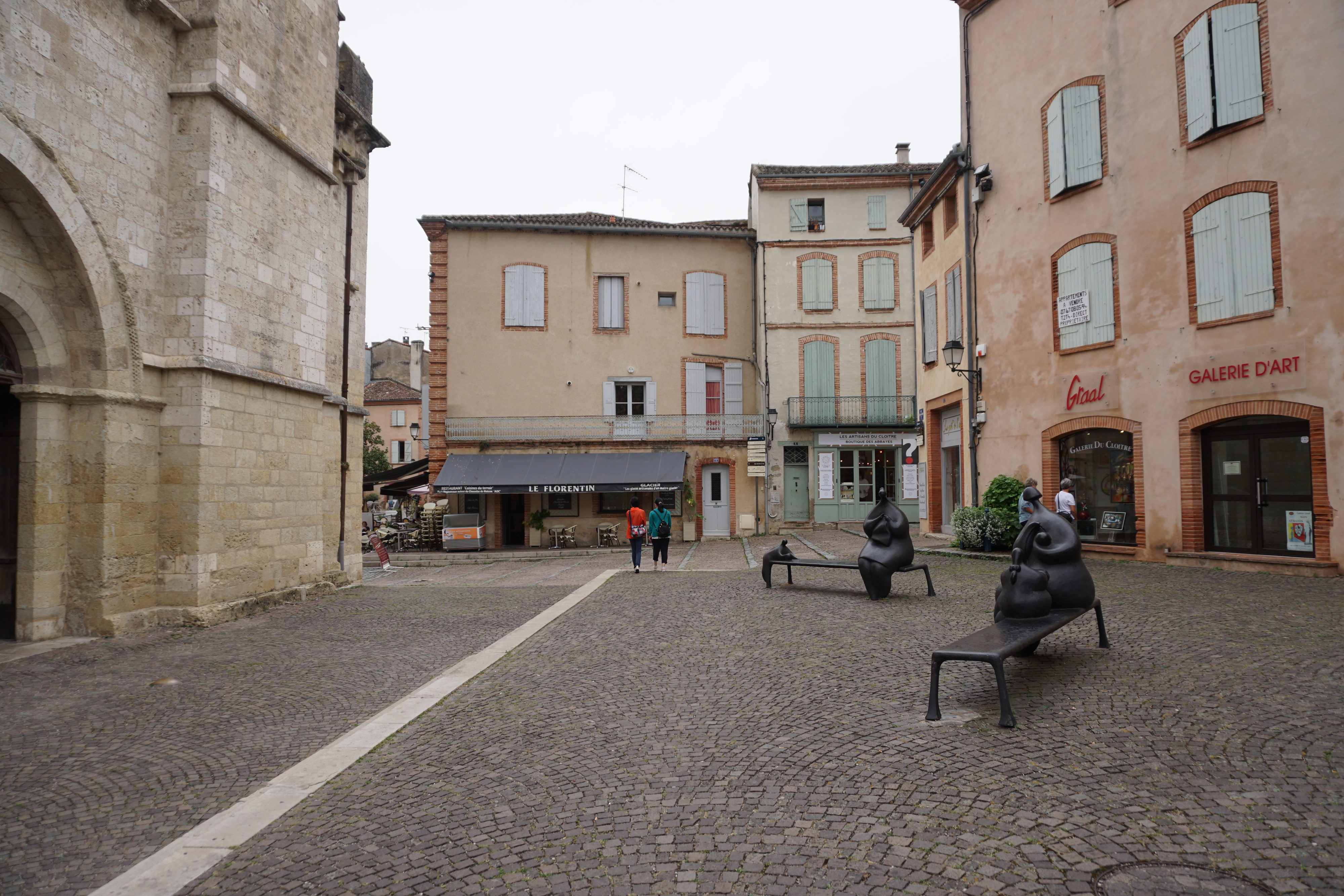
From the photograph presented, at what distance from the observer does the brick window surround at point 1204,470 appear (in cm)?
1030

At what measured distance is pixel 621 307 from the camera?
82.7 ft

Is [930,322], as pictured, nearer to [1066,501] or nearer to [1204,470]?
[1066,501]

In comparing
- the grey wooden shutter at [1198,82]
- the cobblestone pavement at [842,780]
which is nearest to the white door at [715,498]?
the grey wooden shutter at [1198,82]

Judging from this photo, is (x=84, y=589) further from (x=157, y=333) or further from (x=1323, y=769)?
(x=1323, y=769)

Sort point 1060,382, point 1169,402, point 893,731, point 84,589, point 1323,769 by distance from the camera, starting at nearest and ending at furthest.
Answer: point 1323,769
point 893,731
point 84,589
point 1169,402
point 1060,382

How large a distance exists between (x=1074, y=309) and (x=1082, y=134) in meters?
2.90

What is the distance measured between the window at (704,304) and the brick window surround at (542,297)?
4.34m

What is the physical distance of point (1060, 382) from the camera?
1385 centimetres

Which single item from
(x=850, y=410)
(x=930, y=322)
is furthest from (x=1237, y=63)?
(x=850, y=410)

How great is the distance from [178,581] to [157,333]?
2.67 metres

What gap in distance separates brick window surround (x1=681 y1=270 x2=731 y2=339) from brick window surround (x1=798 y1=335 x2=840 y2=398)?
Result: 4.14 feet

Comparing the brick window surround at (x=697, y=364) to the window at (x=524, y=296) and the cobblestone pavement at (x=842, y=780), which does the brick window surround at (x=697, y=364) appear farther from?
the cobblestone pavement at (x=842, y=780)

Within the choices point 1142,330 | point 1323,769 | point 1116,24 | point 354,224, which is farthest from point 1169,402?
point 354,224

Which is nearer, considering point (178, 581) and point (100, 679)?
point (100, 679)
